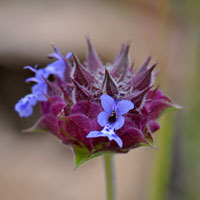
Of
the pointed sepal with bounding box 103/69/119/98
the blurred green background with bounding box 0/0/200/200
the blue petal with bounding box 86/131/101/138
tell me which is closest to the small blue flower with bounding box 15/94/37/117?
the pointed sepal with bounding box 103/69/119/98

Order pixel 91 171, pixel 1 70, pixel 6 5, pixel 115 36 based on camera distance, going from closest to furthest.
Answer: pixel 91 171
pixel 1 70
pixel 115 36
pixel 6 5

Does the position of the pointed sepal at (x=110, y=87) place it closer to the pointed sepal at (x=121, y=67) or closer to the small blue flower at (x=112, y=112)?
the small blue flower at (x=112, y=112)

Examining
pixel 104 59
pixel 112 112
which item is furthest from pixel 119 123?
pixel 104 59

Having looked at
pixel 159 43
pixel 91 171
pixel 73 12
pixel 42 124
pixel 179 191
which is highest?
pixel 73 12

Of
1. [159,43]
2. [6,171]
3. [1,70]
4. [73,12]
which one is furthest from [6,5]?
[159,43]

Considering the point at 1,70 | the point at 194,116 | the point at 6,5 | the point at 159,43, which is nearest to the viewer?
the point at 159,43

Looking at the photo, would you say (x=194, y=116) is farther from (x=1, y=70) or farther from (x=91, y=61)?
(x=1, y=70)

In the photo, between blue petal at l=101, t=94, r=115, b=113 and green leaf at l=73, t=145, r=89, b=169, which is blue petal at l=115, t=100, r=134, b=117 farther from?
green leaf at l=73, t=145, r=89, b=169

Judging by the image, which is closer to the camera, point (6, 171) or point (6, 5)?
point (6, 171)

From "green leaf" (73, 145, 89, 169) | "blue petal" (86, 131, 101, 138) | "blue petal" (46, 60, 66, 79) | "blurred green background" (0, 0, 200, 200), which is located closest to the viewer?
"blue petal" (86, 131, 101, 138)
